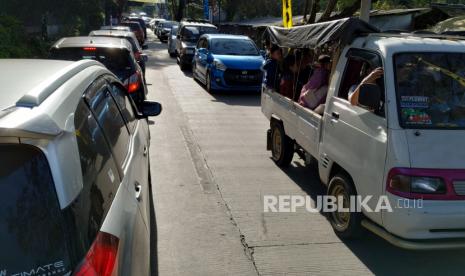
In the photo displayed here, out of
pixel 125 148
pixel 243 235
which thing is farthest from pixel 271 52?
pixel 125 148

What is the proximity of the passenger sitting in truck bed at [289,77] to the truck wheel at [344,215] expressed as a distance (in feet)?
8.52

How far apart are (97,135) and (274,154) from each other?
5.29m

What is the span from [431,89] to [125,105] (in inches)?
108

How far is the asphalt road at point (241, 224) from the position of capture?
4.49 m

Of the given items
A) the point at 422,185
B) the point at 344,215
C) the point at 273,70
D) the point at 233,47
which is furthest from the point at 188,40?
the point at 422,185

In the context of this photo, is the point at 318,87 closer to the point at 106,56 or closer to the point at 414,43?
the point at 414,43

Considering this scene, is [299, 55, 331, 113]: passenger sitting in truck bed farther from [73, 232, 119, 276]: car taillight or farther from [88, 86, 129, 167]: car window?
[73, 232, 119, 276]: car taillight

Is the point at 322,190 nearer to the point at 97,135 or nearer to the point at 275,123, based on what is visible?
the point at 275,123

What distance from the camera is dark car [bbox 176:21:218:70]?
68.1 ft

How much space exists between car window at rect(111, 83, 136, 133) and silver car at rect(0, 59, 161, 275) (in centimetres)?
113

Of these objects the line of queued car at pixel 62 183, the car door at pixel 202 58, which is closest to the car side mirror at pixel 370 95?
the line of queued car at pixel 62 183

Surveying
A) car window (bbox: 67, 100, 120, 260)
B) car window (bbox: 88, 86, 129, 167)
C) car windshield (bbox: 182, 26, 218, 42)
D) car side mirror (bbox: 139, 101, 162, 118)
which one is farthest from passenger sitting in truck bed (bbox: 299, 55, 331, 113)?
car windshield (bbox: 182, 26, 218, 42)

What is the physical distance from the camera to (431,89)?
4.42 m

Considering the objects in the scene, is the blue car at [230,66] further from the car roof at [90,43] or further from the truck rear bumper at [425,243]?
the truck rear bumper at [425,243]
